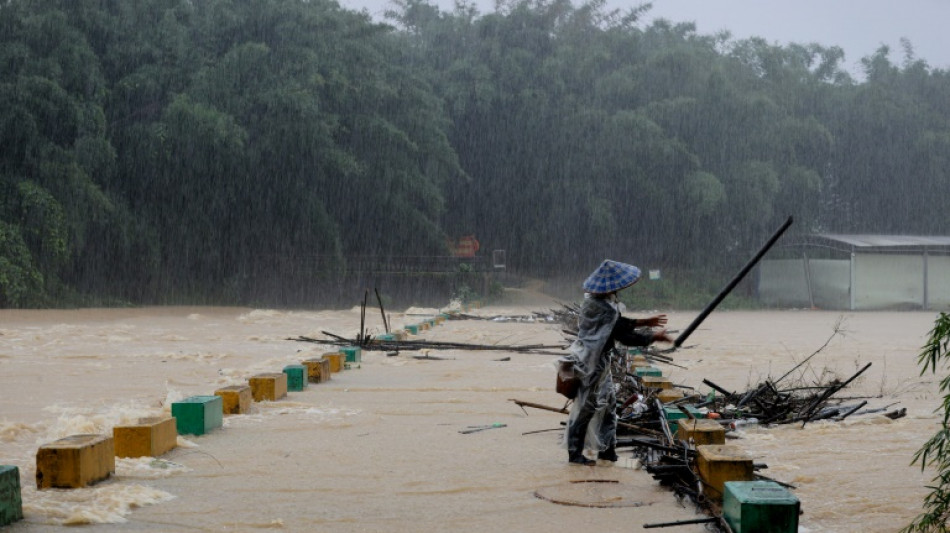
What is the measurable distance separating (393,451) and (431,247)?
2913 centimetres

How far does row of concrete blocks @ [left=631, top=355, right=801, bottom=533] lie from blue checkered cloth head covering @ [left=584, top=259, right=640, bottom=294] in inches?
44.9

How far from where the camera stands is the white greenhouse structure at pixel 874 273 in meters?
36.2

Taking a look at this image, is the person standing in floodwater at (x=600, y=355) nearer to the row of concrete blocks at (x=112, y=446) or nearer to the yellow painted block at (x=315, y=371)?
the row of concrete blocks at (x=112, y=446)

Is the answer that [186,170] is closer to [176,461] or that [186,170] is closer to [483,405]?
[483,405]

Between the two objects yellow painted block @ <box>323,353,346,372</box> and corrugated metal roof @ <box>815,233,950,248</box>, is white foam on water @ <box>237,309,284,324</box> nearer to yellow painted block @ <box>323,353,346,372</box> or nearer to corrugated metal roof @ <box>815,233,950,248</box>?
yellow painted block @ <box>323,353,346,372</box>

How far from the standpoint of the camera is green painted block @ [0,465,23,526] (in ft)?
15.8

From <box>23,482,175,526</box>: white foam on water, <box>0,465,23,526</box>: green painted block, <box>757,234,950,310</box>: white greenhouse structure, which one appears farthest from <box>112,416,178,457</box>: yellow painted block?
<box>757,234,950,310</box>: white greenhouse structure

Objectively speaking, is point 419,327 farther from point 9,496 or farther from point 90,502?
point 9,496

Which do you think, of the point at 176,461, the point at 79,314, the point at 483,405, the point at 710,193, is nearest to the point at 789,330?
the point at 710,193

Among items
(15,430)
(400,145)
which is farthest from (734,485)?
(400,145)

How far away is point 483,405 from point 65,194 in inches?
763

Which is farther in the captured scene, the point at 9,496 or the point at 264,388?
the point at 264,388

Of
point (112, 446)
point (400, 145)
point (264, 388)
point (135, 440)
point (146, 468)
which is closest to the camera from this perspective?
point (112, 446)

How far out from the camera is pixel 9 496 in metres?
4.89
